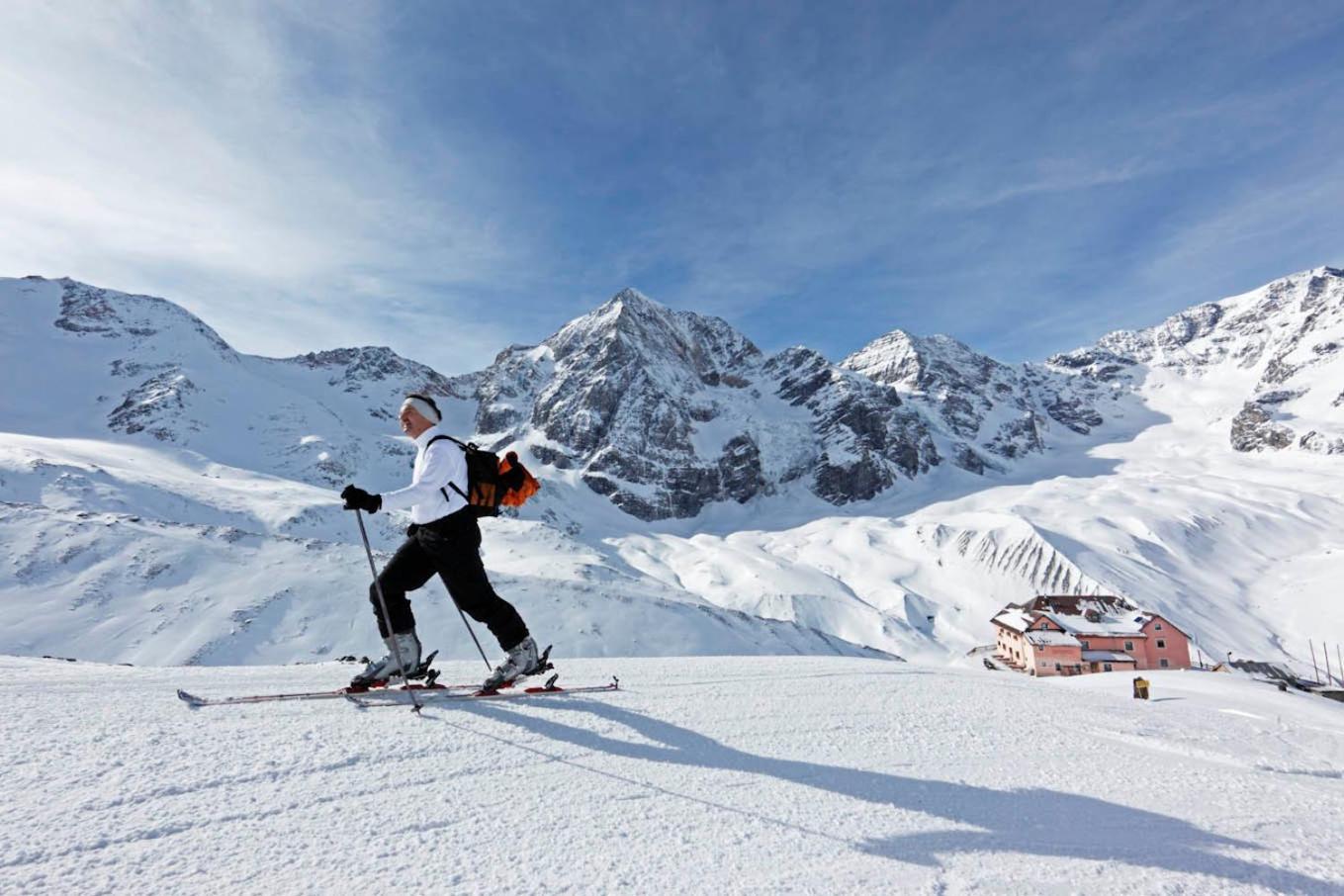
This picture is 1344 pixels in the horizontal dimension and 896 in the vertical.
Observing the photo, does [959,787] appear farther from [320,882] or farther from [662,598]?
[662,598]

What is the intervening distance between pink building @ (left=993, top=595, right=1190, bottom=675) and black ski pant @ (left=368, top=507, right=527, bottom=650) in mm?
63122

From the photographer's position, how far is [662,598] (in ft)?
151

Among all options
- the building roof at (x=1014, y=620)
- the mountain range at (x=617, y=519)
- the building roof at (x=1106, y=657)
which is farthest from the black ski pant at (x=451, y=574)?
the building roof at (x=1106, y=657)

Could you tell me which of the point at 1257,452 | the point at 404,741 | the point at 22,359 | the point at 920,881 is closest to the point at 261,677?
the point at 404,741

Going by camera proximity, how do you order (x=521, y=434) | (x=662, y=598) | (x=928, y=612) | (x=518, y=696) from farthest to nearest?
(x=521, y=434), (x=928, y=612), (x=662, y=598), (x=518, y=696)

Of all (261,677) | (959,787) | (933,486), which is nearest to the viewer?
(959,787)

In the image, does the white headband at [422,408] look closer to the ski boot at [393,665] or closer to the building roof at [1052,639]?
the ski boot at [393,665]

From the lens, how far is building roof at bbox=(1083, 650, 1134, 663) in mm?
56094

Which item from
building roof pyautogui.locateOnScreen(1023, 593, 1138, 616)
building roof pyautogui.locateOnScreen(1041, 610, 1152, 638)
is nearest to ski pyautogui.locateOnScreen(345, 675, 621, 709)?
building roof pyautogui.locateOnScreen(1041, 610, 1152, 638)

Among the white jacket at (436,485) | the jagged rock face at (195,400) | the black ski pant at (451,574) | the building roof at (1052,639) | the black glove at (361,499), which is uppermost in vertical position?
the jagged rock face at (195,400)

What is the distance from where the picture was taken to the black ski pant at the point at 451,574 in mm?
5273

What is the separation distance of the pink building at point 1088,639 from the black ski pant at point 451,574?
63.1m

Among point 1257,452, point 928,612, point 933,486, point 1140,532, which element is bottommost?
point 928,612

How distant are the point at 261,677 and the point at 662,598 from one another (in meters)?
41.1
